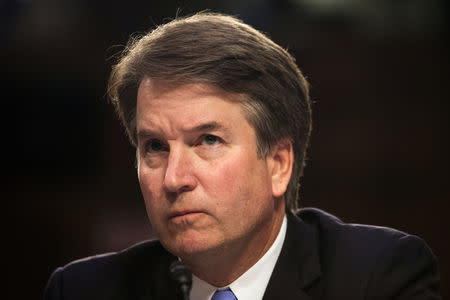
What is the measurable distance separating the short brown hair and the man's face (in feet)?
0.15

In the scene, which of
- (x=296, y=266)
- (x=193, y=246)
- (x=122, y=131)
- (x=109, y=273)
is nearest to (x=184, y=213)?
(x=193, y=246)

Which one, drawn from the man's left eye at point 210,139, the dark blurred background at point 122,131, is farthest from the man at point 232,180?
the dark blurred background at point 122,131

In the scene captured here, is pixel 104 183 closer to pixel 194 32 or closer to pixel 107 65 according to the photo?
pixel 107 65

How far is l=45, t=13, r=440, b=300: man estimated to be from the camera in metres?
1.94

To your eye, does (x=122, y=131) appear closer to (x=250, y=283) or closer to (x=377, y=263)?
(x=250, y=283)

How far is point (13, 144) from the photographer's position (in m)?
4.02

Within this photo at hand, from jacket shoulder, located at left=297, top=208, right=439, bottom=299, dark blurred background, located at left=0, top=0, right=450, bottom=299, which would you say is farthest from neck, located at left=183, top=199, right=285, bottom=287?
dark blurred background, located at left=0, top=0, right=450, bottom=299

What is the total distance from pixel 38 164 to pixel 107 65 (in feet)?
2.61

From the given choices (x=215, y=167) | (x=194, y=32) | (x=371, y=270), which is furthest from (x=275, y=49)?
(x=371, y=270)

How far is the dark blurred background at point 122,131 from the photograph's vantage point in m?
3.89

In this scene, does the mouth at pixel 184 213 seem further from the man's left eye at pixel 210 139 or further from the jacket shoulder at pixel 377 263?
the jacket shoulder at pixel 377 263

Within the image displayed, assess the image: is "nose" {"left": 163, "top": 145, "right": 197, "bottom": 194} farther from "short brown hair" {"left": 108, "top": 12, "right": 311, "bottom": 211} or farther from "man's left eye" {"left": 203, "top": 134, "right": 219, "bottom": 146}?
"short brown hair" {"left": 108, "top": 12, "right": 311, "bottom": 211}

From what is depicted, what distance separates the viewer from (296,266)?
2195mm

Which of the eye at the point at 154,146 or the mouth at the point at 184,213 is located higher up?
the eye at the point at 154,146
